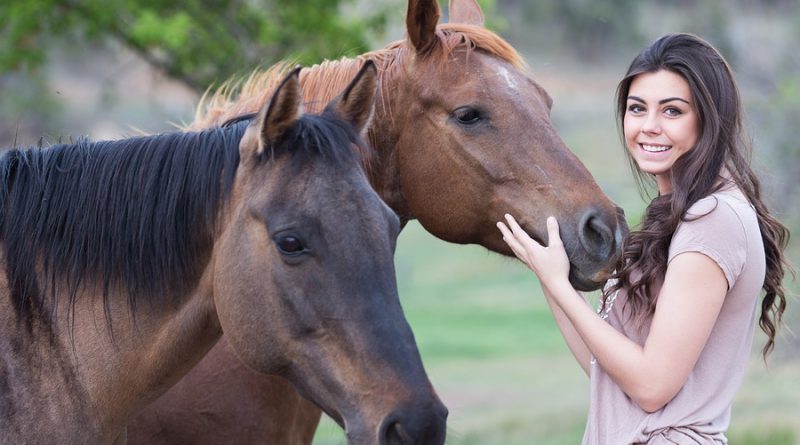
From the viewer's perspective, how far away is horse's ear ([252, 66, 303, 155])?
3096 millimetres

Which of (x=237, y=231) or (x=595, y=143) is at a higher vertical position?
(x=237, y=231)

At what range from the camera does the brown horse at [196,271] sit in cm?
302

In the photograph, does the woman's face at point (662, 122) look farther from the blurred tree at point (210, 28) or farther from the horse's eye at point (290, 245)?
the blurred tree at point (210, 28)

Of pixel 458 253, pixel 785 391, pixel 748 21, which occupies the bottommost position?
pixel 458 253

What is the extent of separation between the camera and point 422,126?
4.28 meters

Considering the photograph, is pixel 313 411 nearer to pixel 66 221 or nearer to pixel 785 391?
pixel 66 221

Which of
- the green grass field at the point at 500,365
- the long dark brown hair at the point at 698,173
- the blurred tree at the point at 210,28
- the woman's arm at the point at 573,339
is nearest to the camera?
the long dark brown hair at the point at 698,173

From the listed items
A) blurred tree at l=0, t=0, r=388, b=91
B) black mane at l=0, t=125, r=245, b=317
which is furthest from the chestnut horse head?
blurred tree at l=0, t=0, r=388, b=91

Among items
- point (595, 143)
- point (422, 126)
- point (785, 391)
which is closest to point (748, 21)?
point (595, 143)

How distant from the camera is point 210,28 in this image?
8984 mm

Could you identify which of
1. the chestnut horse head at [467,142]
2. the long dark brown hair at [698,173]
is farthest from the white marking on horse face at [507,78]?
the long dark brown hair at [698,173]

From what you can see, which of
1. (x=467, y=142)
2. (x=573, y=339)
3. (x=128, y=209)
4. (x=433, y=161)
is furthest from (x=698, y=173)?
(x=128, y=209)

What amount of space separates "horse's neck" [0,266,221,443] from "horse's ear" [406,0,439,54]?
1647mm

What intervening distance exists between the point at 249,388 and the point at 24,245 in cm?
132
